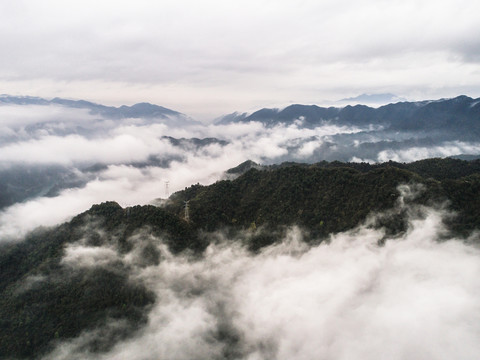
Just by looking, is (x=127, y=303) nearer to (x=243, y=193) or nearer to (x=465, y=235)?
(x=243, y=193)

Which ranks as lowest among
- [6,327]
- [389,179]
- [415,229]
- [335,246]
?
[6,327]

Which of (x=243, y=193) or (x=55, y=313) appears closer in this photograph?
(x=55, y=313)

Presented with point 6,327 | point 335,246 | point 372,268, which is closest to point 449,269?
point 372,268

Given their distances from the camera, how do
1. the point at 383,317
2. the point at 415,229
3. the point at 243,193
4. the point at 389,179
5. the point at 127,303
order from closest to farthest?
the point at 383,317 < the point at 127,303 < the point at 415,229 < the point at 389,179 < the point at 243,193

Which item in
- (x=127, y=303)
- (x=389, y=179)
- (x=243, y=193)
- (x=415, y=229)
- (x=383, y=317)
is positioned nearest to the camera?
(x=383, y=317)

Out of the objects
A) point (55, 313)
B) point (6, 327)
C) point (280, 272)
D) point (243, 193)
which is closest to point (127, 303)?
point (55, 313)

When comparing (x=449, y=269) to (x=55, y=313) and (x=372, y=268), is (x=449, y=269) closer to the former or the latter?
(x=372, y=268)

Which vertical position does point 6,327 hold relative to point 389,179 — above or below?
below
